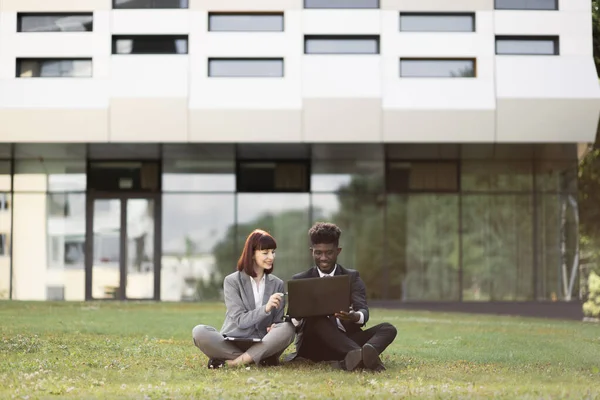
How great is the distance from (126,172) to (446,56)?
34.3 feet

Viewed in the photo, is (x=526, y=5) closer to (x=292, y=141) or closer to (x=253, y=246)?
(x=292, y=141)

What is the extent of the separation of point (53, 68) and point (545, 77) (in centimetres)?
1429

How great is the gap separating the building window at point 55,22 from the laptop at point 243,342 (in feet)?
70.0

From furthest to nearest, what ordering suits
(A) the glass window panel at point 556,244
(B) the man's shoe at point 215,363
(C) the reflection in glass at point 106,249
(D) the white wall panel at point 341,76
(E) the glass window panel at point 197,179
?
(E) the glass window panel at point 197,179 < (C) the reflection in glass at point 106,249 < (A) the glass window panel at point 556,244 < (D) the white wall panel at point 341,76 < (B) the man's shoe at point 215,363

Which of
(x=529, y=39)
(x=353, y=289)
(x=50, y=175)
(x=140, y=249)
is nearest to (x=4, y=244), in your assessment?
(x=50, y=175)

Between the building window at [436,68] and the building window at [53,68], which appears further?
the building window at [53,68]

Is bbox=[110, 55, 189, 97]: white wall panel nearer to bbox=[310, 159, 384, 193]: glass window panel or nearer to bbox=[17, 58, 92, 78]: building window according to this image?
bbox=[17, 58, 92, 78]: building window

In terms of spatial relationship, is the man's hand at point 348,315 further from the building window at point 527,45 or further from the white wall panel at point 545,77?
the building window at point 527,45

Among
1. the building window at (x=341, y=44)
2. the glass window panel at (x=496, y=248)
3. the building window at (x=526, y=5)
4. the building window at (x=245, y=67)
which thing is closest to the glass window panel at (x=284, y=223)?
the building window at (x=245, y=67)

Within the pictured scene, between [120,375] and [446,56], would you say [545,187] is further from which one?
[120,375]

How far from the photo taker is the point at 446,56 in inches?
1206

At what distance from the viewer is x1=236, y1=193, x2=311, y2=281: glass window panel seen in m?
32.5

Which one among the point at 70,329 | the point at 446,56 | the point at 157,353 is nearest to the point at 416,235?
the point at 446,56

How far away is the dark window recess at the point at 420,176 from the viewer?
32438 millimetres
